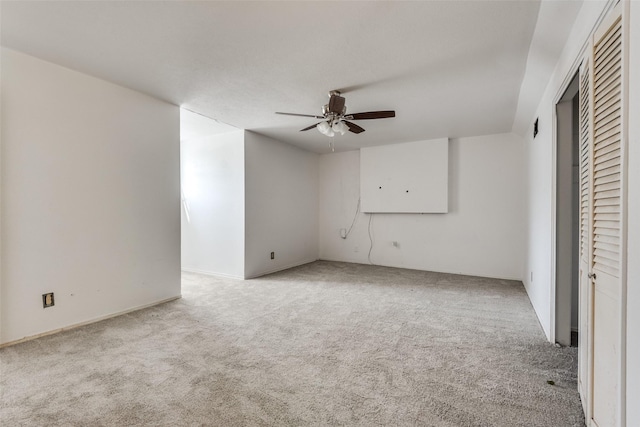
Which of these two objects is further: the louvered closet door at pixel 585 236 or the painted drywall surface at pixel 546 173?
the painted drywall surface at pixel 546 173

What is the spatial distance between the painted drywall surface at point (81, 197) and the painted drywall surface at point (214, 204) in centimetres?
118

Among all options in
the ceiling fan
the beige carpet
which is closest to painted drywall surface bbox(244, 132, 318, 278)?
the beige carpet

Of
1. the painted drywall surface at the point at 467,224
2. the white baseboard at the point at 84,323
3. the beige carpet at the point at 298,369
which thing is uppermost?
the painted drywall surface at the point at 467,224

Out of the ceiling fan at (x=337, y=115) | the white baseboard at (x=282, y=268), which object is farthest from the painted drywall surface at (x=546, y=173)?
the white baseboard at (x=282, y=268)

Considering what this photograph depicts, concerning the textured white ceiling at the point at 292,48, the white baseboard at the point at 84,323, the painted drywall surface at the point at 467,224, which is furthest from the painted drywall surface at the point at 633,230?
the painted drywall surface at the point at 467,224

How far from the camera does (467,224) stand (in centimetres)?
493

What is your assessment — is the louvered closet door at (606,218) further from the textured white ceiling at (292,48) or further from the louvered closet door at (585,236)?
the textured white ceiling at (292,48)

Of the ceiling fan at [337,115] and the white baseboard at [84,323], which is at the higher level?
the ceiling fan at [337,115]

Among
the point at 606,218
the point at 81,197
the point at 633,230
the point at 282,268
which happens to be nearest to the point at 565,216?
the point at 606,218

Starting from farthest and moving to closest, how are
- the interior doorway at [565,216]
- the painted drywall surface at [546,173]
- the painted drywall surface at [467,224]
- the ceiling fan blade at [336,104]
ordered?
the painted drywall surface at [467,224], the ceiling fan blade at [336,104], the interior doorway at [565,216], the painted drywall surface at [546,173]

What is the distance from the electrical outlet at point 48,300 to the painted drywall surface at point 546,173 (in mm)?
4187

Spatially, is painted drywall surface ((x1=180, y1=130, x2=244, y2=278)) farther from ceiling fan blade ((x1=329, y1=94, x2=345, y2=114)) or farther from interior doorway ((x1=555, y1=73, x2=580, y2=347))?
interior doorway ((x1=555, y1=73, x2=580, y2=347))

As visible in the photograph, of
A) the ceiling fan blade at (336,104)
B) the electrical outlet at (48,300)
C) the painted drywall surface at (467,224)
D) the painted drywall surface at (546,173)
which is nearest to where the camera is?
the painted drywall surface at (546,173)

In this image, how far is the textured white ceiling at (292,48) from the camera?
1798 millimetres
